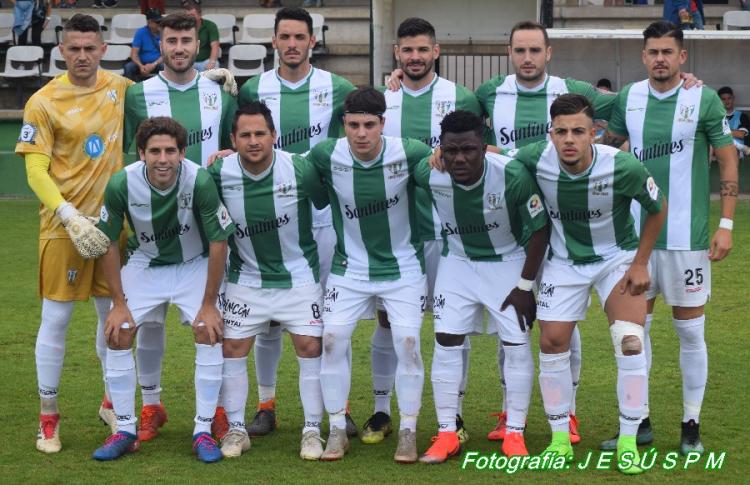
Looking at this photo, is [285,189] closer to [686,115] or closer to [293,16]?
[293,16]

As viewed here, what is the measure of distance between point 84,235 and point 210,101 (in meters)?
1.10

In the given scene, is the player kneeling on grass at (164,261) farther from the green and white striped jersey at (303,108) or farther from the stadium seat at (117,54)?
the stadium seat at (117,54)

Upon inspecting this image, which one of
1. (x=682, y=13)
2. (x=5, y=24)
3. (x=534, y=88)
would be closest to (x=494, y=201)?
(x=534, y=88)

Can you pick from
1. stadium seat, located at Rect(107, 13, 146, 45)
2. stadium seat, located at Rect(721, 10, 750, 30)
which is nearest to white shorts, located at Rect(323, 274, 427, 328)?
stadium seat, located at Rect(721, 10, 750, 30)

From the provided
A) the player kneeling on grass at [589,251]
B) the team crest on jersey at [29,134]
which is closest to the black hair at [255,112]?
the team crest on jersey at [29,134]

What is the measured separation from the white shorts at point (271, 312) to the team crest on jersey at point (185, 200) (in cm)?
51

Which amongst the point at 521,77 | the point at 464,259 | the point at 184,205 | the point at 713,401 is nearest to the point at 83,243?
the point at 184,205

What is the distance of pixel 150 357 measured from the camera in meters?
6.34

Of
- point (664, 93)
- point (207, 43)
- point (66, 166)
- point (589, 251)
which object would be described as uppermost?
point (207, 43)

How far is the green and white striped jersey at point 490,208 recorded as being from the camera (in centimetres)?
572

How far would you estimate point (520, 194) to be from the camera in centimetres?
573

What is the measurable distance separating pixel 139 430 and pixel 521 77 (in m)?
2.74

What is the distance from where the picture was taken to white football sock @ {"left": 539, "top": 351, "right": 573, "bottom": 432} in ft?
18.6

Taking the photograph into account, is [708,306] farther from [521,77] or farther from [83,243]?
[83,243]
